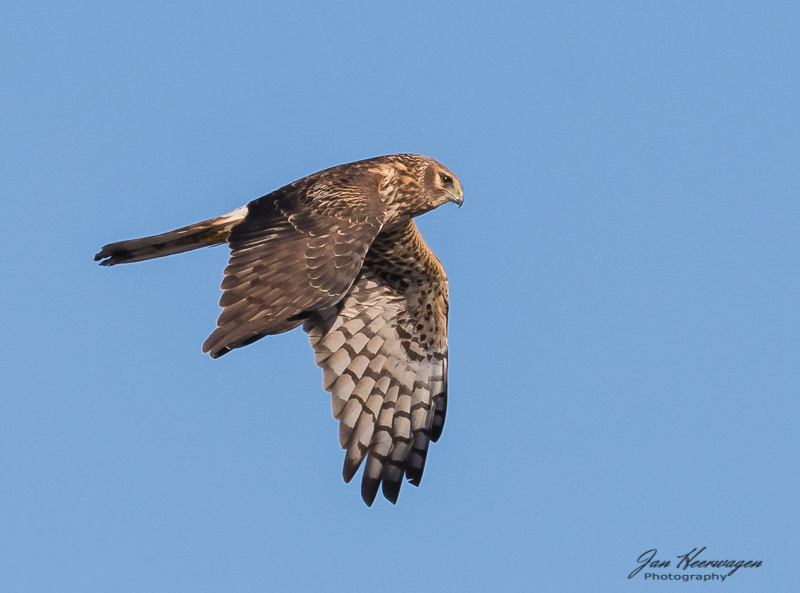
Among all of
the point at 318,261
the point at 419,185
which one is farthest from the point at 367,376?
the point at 318,261

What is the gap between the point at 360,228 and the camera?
9016 millimetres

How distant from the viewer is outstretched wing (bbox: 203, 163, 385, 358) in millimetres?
8375

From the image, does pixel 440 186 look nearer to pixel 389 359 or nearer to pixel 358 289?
pixel 358 289

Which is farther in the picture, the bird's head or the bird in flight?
the bird's head

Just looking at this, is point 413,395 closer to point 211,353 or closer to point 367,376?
point 367,376

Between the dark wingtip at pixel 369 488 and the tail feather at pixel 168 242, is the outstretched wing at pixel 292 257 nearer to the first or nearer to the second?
the tail feather at pixel 168 242

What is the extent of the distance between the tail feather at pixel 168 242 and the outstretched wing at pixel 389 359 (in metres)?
1.44

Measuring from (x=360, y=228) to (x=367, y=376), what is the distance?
228 centimetres

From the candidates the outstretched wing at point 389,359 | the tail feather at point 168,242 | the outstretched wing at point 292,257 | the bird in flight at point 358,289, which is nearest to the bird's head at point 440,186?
the bird in flight at point 358,289

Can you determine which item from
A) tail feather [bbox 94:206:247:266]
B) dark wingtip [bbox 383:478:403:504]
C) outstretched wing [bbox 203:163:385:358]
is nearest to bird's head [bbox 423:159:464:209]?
outstretched wing [bbox 203:163:385:358]

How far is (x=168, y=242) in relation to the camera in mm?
9672

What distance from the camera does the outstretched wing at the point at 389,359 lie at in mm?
10727

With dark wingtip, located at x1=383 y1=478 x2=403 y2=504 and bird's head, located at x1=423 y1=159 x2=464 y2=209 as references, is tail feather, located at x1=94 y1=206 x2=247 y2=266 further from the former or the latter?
→ dark wingtip, located at x1=383 y1=478 x2=403 y2=504

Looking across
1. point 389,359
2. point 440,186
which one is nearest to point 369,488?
point 389,359
